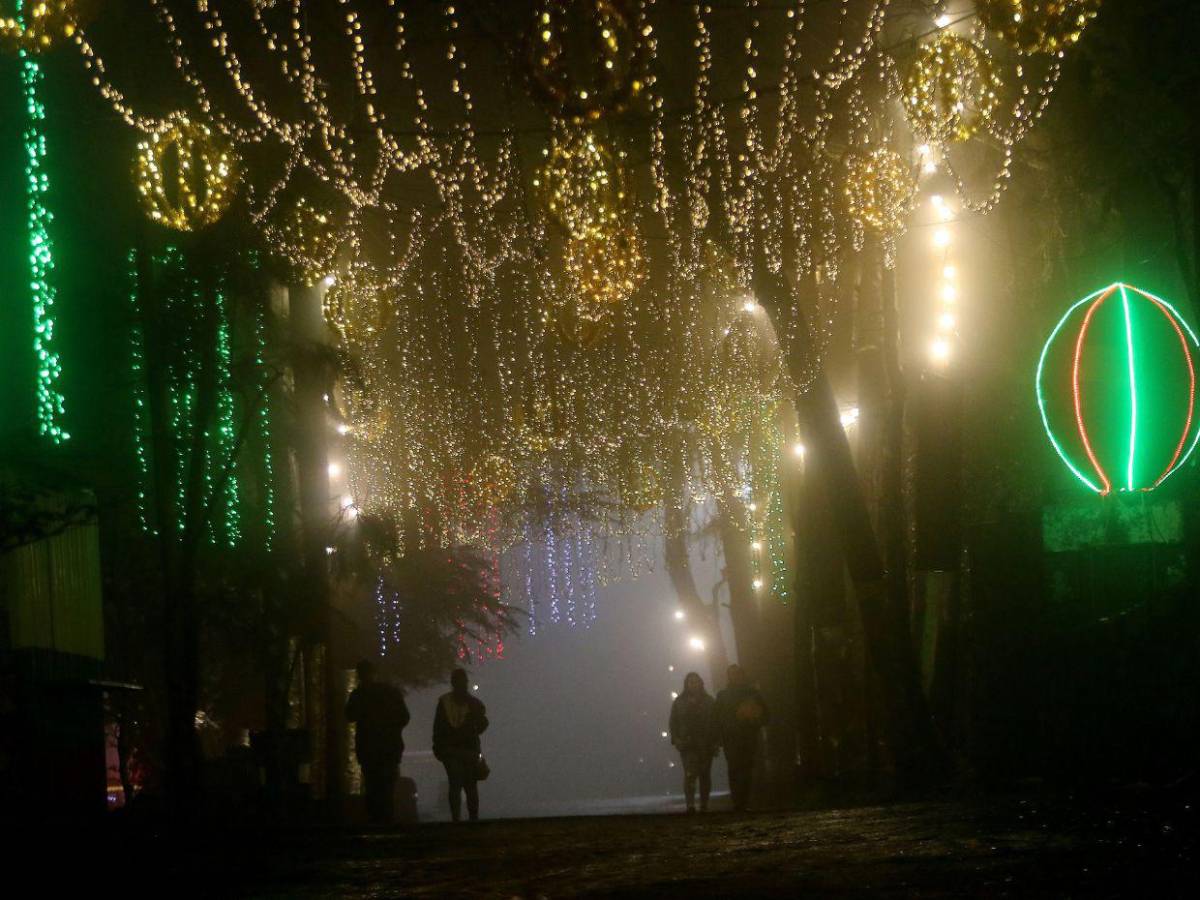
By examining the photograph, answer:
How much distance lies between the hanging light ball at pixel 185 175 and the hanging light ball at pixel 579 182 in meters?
2.48

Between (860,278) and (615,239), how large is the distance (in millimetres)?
6561

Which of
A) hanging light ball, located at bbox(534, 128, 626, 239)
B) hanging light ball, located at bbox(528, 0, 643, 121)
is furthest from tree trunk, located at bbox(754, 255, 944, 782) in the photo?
hanging light ball, located at bbox(528, 0, 643, 121)

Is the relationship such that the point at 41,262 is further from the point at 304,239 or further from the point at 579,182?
the point at 579,182

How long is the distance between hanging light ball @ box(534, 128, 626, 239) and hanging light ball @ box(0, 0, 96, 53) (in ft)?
12.7

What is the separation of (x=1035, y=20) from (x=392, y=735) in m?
9.29

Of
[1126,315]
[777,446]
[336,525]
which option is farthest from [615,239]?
[777,446]

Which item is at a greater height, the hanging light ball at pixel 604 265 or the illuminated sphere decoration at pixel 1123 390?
the hanging light ball at pixel 604 265

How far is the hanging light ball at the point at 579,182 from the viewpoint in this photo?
11.3 m

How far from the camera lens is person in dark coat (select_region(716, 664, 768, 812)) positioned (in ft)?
53.2

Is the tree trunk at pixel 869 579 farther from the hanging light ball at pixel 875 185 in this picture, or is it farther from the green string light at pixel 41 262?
the green string light at pixel 41 262

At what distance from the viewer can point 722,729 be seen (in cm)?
1659

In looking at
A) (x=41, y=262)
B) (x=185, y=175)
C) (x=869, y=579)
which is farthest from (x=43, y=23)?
(x=869, y=579)

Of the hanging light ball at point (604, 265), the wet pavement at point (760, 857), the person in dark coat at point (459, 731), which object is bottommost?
the wet pavement at point (760, 857)

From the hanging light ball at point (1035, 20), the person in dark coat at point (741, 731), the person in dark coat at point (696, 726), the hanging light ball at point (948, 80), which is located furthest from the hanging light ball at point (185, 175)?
the person in dark coat at point (696, 726)
